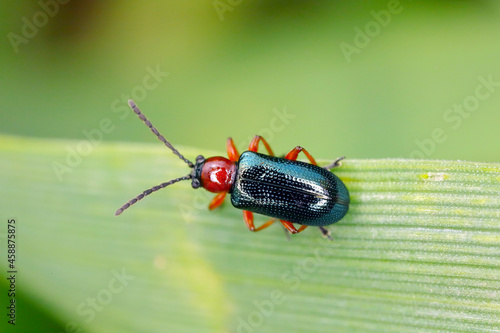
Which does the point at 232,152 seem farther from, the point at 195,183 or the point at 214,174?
the point at 195,183

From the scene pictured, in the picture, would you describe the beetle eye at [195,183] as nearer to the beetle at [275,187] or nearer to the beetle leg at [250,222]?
the beetle at [275,187]

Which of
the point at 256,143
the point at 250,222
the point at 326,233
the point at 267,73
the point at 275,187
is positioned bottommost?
the point at 326,233

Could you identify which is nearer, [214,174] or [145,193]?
[145,193]

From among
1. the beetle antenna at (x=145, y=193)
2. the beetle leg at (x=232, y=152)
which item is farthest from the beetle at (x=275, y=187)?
the beetle leg at (x=232, y=152)

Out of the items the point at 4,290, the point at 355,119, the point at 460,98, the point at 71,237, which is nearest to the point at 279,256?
the point at 355,119

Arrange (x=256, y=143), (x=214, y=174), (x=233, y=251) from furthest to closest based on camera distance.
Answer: (x=256, y=143), (x=214, y=174), (x=233, y=251)

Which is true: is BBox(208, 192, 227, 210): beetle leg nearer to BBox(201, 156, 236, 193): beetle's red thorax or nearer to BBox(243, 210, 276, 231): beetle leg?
BBox(201, 156, 236, 193): beetle's red thorax

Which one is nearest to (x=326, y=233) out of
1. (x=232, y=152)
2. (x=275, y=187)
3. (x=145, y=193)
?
(x=275, y=187)
